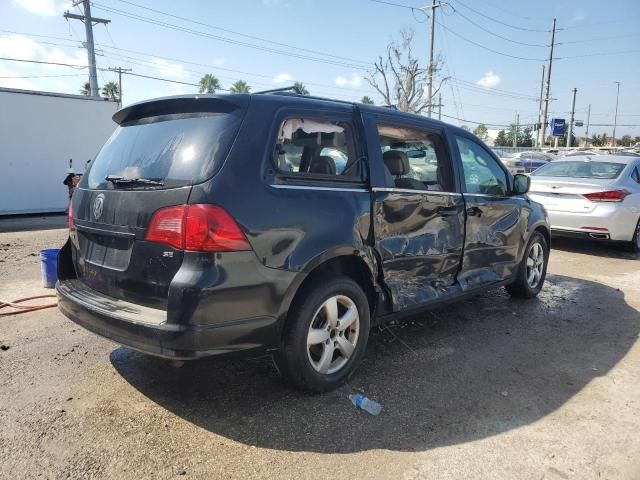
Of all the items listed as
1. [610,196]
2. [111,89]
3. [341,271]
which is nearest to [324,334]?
[341,271]

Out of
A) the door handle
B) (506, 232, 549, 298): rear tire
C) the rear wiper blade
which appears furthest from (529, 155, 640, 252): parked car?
the rear wiper blade

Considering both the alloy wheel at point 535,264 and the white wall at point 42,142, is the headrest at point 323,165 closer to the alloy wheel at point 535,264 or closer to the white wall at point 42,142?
the alloy wheel at point 535,264

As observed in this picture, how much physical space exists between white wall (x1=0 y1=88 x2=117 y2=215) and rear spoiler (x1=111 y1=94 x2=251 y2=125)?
11091mm

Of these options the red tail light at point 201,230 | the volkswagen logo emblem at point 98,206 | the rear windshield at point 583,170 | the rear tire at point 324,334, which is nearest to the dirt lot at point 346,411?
the rear tire at point 324,334

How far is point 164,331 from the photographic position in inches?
104

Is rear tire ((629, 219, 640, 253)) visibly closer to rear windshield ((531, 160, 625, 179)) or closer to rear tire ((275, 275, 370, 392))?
rear windshield ((531, 160, 625, 179))

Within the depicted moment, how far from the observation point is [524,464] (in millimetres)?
2680

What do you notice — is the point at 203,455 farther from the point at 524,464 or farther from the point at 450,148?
the point at 450,148

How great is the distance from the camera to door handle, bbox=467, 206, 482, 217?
4.48m

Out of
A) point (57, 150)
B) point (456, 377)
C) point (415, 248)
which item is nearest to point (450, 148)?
point (415, 248)

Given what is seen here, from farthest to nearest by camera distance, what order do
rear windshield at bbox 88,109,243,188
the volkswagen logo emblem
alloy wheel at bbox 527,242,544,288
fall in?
alloy wheel at bbox 527,242,544,288
the volkswagen logo emblem
rear windshield at bbox 88,109,243,188

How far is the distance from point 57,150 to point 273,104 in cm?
1220

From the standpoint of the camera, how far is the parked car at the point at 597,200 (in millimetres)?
8195

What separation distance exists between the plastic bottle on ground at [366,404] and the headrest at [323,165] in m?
1.47
